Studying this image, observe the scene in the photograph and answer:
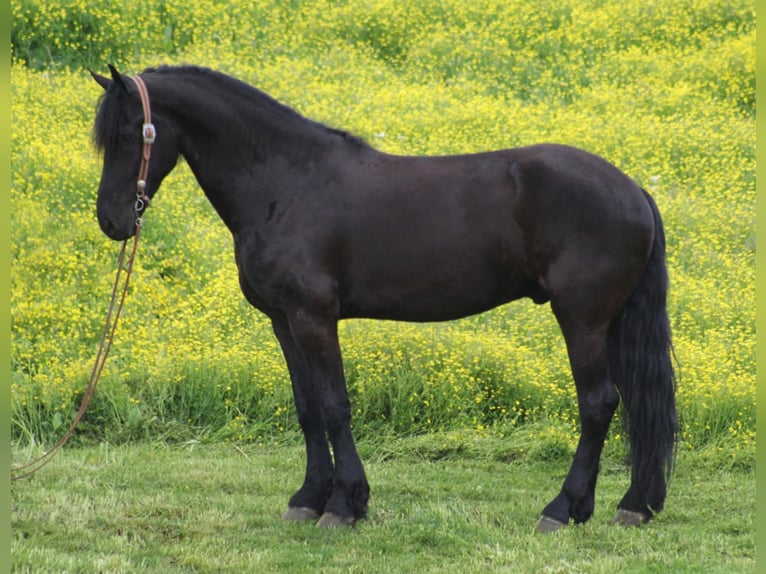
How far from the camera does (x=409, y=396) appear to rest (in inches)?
320

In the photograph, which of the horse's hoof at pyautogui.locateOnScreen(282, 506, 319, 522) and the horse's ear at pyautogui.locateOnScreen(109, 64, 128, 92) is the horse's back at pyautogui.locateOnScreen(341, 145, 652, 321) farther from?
the horse's ear at pyautogui.locateOnScreen(109, 64, 128, 92)

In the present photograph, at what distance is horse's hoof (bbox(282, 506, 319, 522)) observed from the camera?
595cm

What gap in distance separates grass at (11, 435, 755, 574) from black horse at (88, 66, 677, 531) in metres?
0.29

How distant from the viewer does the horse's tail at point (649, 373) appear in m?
5.70

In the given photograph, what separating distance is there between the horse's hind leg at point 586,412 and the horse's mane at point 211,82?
161cm

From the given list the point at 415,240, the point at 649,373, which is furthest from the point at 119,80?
the point at 649,373

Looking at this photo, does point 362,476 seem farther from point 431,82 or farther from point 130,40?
point 130,40

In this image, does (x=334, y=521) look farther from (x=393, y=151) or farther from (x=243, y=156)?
(x=393, y=151)

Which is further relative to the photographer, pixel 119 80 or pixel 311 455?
pixel 311 455

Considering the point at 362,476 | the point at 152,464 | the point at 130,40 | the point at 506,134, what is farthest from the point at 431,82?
the point at 362,476

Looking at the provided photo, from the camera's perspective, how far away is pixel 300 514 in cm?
596

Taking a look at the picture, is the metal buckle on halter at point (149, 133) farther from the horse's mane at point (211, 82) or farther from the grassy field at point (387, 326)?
the grassy field at point (387, 326)

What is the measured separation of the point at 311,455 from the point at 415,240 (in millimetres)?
1394

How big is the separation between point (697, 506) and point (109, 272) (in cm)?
582
